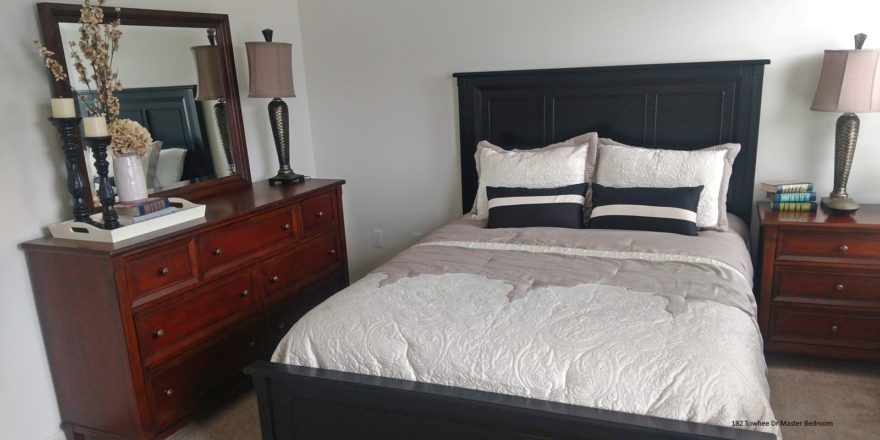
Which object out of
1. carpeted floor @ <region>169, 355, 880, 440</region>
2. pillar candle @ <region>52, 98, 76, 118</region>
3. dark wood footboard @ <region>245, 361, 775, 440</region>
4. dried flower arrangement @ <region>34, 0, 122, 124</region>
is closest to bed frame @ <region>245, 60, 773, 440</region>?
dark wood footboard @ <region>245, 361, 775, 440</region>

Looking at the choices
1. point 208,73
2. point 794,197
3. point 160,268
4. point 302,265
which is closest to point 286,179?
point 302,265

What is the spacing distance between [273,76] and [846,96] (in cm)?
266

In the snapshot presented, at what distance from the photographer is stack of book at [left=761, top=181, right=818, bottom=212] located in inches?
111

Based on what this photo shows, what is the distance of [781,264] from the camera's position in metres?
2.71

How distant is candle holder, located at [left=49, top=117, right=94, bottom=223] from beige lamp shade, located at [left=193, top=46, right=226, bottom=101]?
0.80 metres

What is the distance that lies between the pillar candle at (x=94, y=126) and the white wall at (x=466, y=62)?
1.84 m

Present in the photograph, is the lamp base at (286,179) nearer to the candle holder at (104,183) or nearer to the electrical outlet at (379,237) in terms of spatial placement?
the electrical outlet at (379,237)

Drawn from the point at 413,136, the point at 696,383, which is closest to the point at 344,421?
the point at 696,383

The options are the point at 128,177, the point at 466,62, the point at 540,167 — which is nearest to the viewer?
the point at 128,177

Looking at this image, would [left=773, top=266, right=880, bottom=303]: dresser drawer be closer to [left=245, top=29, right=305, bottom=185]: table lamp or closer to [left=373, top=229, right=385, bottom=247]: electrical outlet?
[left=373, top=229, right=385, bottom=247]: electrical outlet

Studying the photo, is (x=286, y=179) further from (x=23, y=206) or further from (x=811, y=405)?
(x=811, y=405)

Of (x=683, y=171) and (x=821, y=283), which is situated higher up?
(x=683, y=171)

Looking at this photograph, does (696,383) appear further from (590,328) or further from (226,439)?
(226,439)

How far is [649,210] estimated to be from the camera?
9.11 ft
